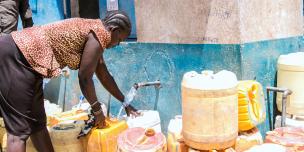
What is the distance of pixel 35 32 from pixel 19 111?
707 mm

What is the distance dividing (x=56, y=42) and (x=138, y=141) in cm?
114

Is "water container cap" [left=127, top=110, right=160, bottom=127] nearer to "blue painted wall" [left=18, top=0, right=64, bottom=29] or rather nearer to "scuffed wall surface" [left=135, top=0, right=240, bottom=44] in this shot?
"scuffed wall surface" [left=135, top=0, right=240, bottom=44]

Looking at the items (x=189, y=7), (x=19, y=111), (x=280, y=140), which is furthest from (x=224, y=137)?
(x=19, y=111)

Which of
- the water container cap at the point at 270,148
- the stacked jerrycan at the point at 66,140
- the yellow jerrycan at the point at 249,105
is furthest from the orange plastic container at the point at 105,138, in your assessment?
the water container cap at the point at 270,148

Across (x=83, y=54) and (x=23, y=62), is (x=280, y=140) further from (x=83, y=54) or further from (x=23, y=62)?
(x=23, y=62)

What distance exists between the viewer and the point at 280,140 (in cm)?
324

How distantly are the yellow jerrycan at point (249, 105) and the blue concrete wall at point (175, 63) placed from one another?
293 millimetres

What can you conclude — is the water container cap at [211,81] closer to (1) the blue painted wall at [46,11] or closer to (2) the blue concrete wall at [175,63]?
(2) the blue concrete wall at [175,63]

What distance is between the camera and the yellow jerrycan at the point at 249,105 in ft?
11.2

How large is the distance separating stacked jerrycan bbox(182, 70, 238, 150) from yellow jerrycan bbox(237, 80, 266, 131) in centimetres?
16

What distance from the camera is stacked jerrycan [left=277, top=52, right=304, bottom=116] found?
13.2 ft

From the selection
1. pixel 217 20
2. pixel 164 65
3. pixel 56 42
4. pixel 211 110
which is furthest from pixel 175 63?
pixel 56 42

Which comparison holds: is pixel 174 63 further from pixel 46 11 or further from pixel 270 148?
pixel 46 11

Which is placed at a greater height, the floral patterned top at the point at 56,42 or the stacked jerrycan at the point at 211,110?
the floral patterned top at the point at 56,42
